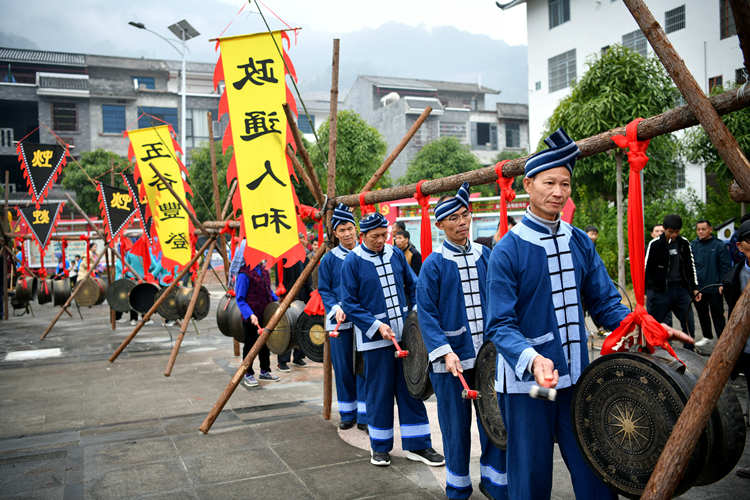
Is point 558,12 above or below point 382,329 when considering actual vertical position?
above

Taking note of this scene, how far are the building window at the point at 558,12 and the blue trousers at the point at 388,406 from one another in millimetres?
25792

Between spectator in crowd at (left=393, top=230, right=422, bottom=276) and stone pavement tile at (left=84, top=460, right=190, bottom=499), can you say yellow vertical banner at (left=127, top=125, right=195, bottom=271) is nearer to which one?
spectator in crowd at (left=393, top=230, right=422, bottom=276)

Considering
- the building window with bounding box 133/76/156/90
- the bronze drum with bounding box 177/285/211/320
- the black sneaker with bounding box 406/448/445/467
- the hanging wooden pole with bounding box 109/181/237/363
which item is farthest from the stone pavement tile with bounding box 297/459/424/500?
the building window with bounding box 133/76/156/90

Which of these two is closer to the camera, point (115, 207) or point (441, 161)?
point (115, 207)

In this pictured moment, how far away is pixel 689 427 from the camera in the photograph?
210 cm

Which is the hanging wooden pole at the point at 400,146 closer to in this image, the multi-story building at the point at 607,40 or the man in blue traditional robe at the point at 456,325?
the man in blue traditional robe at the point at 456,325

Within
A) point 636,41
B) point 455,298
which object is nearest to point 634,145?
point 455,298

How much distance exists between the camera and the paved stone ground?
420 centimetres

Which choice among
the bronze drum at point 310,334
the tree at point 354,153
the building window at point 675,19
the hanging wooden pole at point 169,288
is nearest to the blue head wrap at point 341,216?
the bronze drum at point 310,334

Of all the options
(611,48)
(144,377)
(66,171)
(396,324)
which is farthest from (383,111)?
(396,324)

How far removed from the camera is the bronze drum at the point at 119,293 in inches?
495

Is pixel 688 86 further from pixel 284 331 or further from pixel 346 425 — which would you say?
pixel 284 331

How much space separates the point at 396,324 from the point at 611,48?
1294 cm

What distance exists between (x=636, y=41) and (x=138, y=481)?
968 inches
